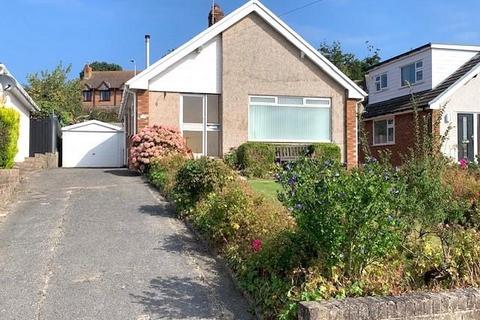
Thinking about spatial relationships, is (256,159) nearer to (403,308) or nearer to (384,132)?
(384,132)

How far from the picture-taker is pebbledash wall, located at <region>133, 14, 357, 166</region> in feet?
57.6

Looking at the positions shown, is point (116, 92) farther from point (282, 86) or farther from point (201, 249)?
point (201, 249)

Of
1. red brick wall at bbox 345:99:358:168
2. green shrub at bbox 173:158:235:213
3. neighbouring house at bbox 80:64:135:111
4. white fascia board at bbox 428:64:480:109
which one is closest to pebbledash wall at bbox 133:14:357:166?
red brick wall at bbox 345:99:358:168

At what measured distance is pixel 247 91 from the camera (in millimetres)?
18141

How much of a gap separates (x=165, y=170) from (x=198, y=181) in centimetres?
431

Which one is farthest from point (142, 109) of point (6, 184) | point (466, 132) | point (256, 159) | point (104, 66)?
point (104, 66)

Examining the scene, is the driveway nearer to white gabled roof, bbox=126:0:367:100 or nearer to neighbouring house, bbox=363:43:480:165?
white gabled roof, bbox=126:0:367:100

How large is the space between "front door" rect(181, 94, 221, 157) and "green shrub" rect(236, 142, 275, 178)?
1484 millimetres

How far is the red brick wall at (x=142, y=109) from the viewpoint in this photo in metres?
17.1

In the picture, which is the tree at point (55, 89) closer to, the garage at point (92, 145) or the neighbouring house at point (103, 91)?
the garage at point (92, 145)

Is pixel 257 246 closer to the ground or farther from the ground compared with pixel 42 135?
closer to the ground

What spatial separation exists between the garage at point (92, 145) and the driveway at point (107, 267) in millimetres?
14316

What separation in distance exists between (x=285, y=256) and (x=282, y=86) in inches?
537

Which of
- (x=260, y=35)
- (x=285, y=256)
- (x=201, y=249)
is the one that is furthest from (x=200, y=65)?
(x=285, y=256)
